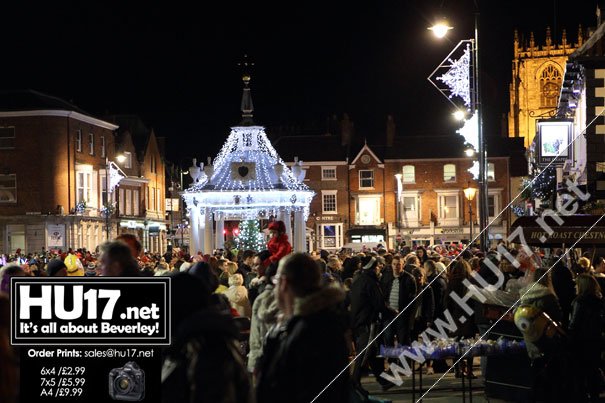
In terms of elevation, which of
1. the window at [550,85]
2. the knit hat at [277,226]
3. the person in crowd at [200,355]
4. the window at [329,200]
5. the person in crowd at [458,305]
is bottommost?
the person in crowd at [458,305]

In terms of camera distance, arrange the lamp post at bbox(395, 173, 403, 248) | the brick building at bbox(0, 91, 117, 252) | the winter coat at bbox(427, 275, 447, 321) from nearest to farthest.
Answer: the winter coat at bbox(427, 275, 447, 321) → the brick building at bbox(0, 91, 117, 252) → the lamp post at bbox(395, 173, 403, 248)

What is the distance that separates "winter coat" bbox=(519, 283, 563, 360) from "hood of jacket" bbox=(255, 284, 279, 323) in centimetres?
314

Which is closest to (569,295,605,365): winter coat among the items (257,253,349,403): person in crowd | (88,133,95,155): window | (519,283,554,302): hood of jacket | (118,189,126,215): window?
(519,283,554,302): hood of jacket

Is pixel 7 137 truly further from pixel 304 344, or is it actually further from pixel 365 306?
pixel 304 344

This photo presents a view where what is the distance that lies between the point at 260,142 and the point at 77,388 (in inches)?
1330

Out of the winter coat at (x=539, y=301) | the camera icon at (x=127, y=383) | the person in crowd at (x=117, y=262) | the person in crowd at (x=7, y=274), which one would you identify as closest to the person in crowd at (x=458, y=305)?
the winter coat at (x=539, y=301)

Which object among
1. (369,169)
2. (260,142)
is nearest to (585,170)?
(260,142)

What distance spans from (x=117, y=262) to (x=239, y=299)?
6075mm

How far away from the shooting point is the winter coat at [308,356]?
5.75 metres

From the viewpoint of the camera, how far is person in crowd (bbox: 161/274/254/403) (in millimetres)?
5223

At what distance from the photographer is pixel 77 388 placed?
19.3 ft

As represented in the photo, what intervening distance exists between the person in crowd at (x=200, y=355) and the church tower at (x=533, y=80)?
114962 millimetres

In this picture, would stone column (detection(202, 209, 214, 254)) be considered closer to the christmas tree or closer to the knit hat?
the christmas tree

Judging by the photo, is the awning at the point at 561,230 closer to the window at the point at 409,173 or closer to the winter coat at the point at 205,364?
the winter coat at the point at 205,364
